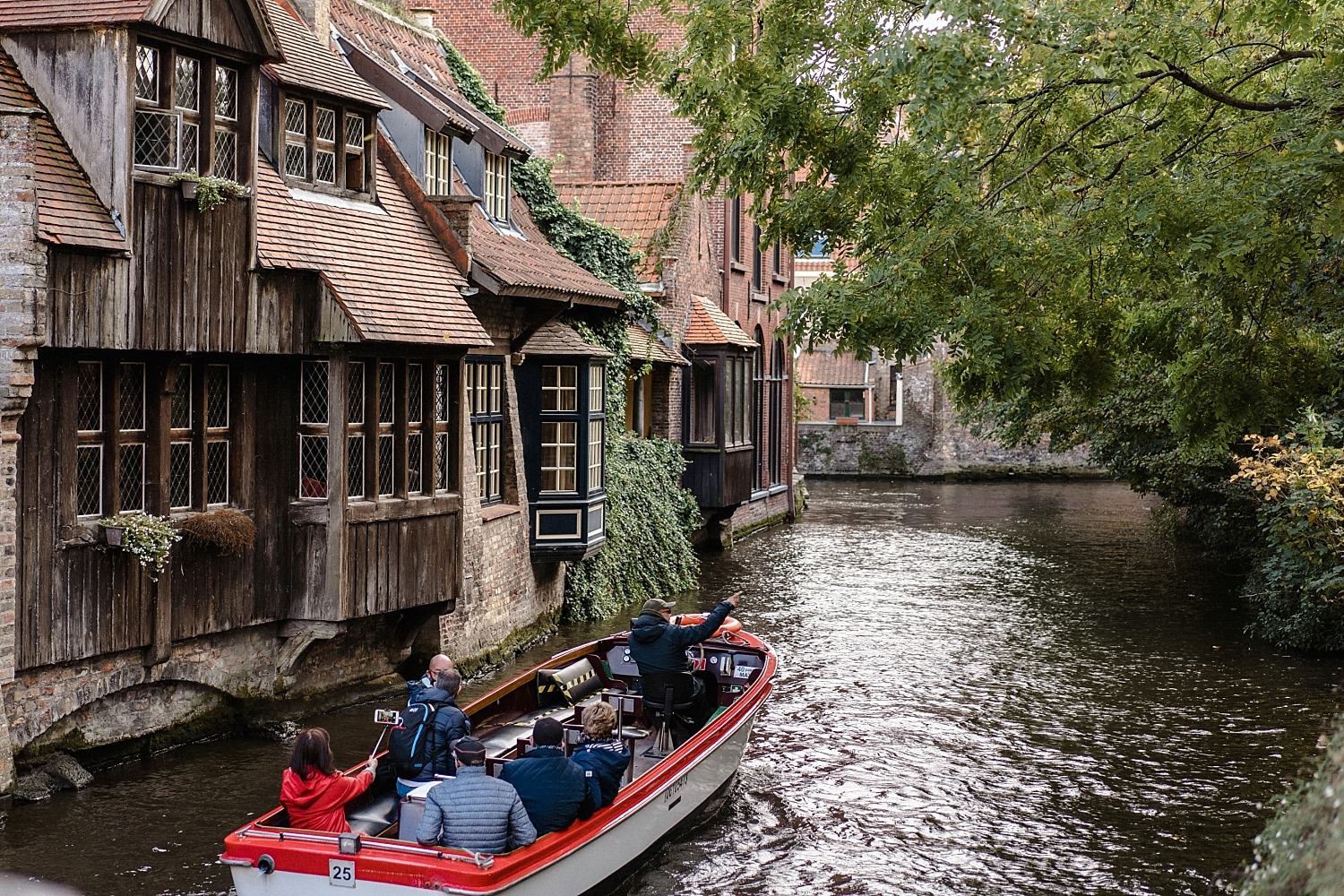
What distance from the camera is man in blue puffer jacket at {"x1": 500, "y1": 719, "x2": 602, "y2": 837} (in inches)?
357

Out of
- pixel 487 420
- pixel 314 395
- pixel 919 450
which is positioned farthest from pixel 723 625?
pixel 919 450

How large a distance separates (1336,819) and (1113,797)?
312 inches

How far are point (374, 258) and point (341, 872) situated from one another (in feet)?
23.0

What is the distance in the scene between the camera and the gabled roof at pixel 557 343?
17.7 meters

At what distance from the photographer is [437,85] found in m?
19.4

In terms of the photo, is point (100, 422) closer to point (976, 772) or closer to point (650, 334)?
point (976, 772)

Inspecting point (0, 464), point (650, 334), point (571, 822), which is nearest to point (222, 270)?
point (0, 464)

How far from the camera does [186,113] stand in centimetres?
1154

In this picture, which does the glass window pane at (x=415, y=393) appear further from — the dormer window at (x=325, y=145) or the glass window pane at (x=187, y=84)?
the glass window pane at (x=187, y=84)

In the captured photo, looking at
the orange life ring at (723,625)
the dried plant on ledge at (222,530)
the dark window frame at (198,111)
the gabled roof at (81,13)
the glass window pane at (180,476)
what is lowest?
the orange life ring at (723,625)

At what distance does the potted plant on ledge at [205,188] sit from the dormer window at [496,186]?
7221 millimetres

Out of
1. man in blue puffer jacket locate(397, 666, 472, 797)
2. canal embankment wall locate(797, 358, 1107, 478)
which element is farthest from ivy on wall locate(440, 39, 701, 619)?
canal embankment wall locate(797, 358, 1107, 478)

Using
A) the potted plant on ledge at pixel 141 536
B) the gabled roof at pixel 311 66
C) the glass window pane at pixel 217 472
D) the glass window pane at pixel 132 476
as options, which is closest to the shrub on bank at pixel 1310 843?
the potted plant on ledge at pixel 141 536

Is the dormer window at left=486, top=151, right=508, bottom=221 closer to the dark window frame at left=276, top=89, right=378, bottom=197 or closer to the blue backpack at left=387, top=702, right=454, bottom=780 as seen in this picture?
the dark window frame at left=276, top=89, right=378, bottom=197
